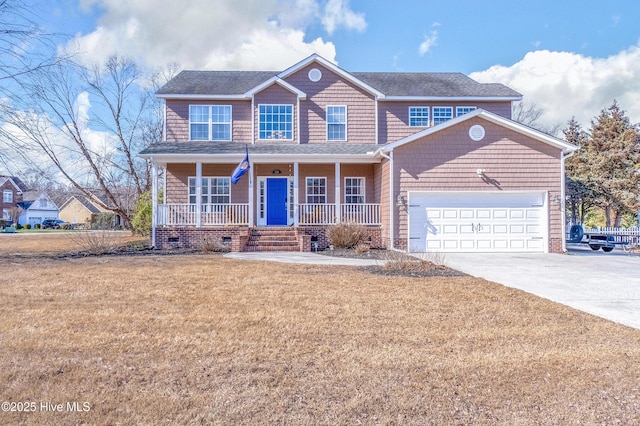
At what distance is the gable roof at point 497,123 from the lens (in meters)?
13.1

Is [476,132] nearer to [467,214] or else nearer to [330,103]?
[467,214]

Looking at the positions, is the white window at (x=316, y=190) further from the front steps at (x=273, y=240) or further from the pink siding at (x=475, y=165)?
the pink siding at (x=475, y=165)

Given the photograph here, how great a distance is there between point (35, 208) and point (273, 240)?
5752 cm

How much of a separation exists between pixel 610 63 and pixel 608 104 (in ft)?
10.5

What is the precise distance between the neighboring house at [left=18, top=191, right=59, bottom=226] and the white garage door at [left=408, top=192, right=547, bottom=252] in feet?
199

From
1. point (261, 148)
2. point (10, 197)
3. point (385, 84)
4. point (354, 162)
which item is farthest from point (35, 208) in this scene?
point (354, 162)

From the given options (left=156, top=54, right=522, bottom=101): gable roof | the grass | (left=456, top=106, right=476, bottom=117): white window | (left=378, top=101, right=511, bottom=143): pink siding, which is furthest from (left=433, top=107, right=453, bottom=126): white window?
the grass

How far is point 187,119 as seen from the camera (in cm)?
1622

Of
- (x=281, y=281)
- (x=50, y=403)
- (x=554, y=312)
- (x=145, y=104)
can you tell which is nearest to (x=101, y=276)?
(x=281, y=281)

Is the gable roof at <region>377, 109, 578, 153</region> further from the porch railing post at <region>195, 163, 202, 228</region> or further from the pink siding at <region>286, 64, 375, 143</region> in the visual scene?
the porch railing post at <region>195, 163, 202, 228</region>

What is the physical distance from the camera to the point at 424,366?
11.5ft

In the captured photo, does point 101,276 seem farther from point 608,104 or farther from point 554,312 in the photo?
point 608,104

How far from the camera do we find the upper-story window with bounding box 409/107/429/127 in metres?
16.7

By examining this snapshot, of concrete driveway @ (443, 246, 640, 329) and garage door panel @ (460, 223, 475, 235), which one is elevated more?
garage door panel @ (460, 223, 475, 235)
